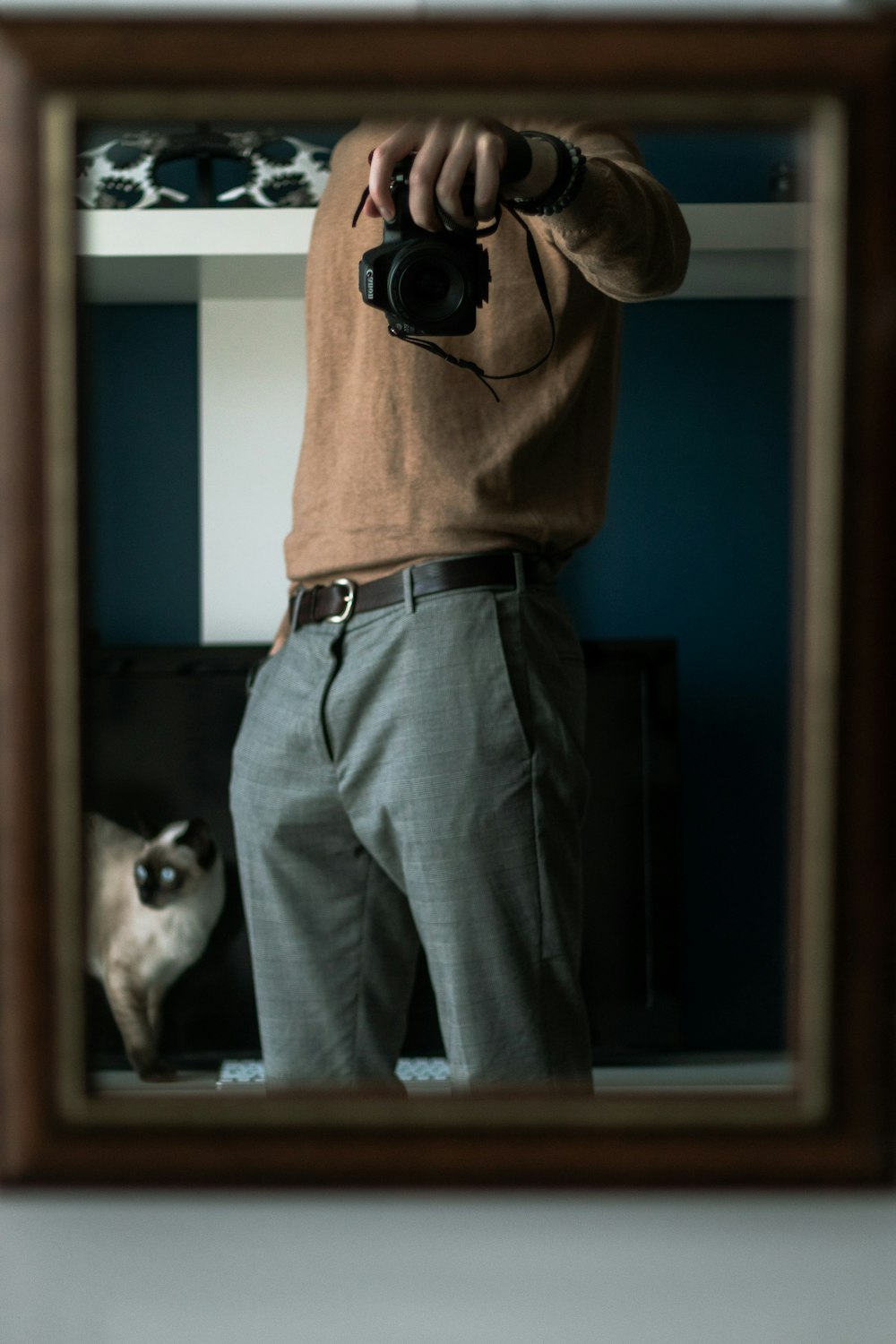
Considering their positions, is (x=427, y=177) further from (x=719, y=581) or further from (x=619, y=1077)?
(x=619, y=1077)

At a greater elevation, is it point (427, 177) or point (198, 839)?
point (427, 177)

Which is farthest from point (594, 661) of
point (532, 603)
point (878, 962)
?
point (878, 962)

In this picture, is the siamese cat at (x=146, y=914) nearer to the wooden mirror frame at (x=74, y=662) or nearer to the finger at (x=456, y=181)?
the wooden mirror frame at (x=74, y=662)

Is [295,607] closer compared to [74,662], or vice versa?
[74,662]

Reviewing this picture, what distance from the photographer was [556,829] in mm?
403

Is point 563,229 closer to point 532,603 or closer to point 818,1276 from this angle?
point 532,603

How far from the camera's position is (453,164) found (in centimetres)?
36

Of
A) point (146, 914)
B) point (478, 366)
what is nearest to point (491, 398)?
point (478, 366)

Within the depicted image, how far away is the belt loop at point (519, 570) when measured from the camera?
16.2 inches

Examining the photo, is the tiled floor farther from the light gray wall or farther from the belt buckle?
the belt buckle

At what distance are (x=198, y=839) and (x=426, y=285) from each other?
23 centimetres

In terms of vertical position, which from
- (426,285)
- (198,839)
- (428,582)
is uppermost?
(426,285)

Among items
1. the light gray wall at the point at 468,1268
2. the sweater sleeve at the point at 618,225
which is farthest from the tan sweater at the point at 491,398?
the light gray wall at the point at 468,1268

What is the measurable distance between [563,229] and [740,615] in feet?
0.51
